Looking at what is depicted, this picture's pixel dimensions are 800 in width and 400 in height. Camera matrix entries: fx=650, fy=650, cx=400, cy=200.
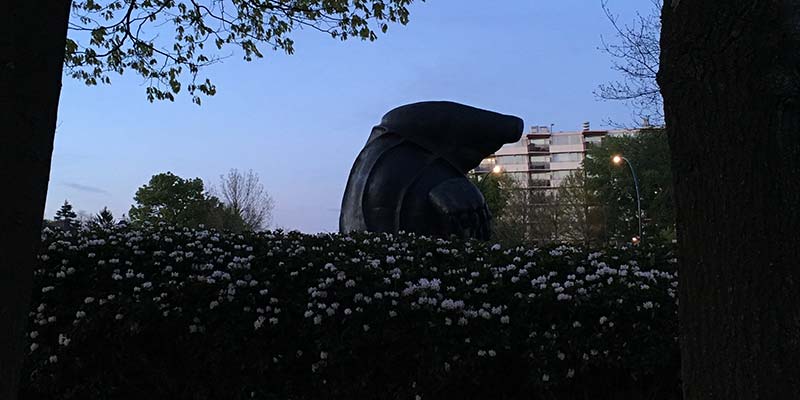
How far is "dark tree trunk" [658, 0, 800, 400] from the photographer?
177 centimetres

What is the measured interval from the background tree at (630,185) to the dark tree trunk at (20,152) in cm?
3906

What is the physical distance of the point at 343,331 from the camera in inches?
151

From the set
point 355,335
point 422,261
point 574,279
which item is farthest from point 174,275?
point 574,279


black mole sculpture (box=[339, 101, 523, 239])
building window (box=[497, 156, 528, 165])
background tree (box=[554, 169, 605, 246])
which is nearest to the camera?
black mole sculpture (box=[339, 101, 523, 239])

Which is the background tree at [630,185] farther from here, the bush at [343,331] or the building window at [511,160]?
the building window at [511,160]

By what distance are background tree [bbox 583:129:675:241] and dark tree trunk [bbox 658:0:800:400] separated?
3842 cm

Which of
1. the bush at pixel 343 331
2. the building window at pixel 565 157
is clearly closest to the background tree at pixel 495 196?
the bush at pixel 343 331

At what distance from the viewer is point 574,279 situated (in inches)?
175

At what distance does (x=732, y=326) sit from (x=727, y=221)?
11.6 inches

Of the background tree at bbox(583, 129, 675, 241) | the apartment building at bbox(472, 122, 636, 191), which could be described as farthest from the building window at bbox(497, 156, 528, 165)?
the background tree at bbox(583, 129, 675, 241)

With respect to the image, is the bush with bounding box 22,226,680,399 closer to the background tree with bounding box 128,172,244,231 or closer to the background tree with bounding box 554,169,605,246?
the background tree with bounding box 128,172,244,231

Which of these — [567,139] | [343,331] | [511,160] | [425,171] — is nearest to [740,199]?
[343,331]

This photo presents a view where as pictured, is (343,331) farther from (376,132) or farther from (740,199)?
(376,132)

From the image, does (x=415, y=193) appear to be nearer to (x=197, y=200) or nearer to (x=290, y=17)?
(x=290, y=17)
